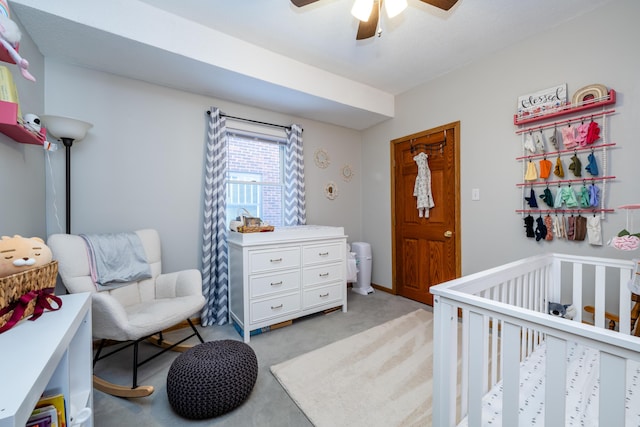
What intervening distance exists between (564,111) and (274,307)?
2.80 m

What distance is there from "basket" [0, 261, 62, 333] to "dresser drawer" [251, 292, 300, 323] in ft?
4.53

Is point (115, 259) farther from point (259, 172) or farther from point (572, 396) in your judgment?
point (572, 396)

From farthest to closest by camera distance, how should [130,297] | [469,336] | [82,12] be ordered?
[130,297]
[82,12]
[469,336]

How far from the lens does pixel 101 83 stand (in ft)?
7.13

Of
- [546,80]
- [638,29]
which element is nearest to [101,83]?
[546,80]

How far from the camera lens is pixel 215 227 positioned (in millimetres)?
2572

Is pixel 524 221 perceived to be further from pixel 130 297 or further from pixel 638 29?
pixel 130 297

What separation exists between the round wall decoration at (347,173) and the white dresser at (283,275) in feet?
3.86

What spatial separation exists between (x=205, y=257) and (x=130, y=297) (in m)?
0.69

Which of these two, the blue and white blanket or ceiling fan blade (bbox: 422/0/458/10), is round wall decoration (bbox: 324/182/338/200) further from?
ceiling fan blade (bbox: 422/0/458/10)

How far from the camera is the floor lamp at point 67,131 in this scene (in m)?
1.79

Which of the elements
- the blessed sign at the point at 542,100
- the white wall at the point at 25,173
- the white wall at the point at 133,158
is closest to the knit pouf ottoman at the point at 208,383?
the white wall at the point at 25,173

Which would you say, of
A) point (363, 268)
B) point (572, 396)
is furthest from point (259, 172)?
point (572, 396)

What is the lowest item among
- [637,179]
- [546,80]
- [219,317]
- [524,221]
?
[219,317]
